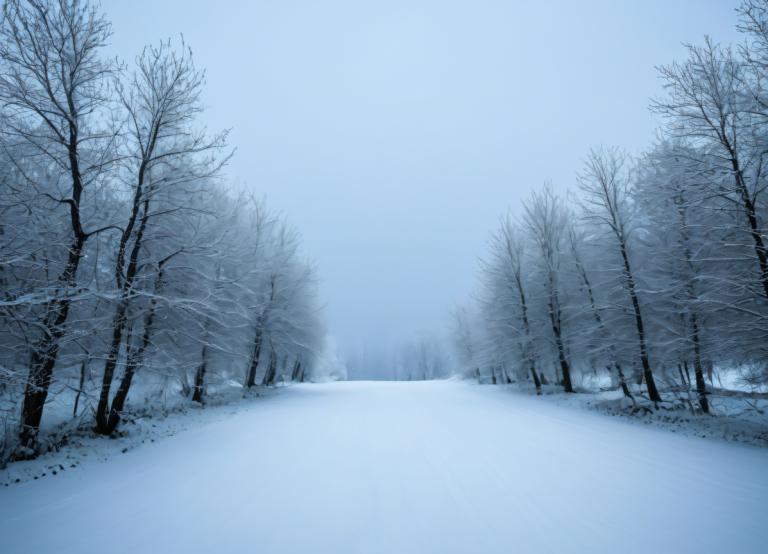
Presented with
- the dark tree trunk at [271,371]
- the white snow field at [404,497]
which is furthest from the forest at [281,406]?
the dark tree trunk at [271,371]

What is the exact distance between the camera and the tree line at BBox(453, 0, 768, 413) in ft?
27.3

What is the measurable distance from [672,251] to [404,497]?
13106 mm

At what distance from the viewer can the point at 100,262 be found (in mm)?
9484

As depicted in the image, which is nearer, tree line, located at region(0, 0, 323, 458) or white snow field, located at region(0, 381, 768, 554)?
white snow field, located at region(0, 381, 768, 554)

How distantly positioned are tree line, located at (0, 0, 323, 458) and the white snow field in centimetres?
206

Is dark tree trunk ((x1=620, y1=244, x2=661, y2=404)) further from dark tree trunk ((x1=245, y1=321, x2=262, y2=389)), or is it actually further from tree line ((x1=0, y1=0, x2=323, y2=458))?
dark tree trunk ((x1=245, y1=321, x2=262, y2=389))

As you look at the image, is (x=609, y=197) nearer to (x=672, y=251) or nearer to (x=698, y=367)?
(x=672, y=251)

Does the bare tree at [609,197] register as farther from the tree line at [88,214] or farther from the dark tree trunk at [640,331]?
the tree line at [88,214]

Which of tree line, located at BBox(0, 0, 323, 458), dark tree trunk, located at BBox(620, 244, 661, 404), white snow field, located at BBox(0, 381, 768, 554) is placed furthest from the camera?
dark tree trunk, located at BBox(620, 244, 661, 404)

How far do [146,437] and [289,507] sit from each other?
6378mm

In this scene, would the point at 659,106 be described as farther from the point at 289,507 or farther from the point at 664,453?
the point at 289,507

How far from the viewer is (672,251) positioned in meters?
11.7

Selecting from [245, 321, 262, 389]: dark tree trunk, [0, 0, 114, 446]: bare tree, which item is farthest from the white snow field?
[245, 321, 262, 389]: dark tree trunk

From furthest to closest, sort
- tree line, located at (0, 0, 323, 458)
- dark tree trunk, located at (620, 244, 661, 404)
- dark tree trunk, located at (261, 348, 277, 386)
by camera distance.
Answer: dark tree trunk, located at (261, 348, 277, 386) < dark tree trunk, located at (620, 244, 661, 404) < tree line, located at (0, 0, 323, 458)
